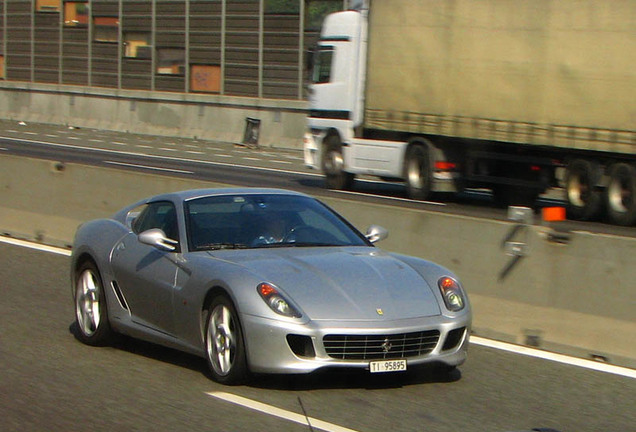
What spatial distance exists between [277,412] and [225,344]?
797mm

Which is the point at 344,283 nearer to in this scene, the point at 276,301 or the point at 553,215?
the point at 276,301

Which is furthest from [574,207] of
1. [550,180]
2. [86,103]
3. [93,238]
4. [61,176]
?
[86,103]

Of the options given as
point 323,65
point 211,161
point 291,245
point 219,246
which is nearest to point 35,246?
point 219,246

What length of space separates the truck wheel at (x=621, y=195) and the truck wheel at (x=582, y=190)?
0.81 feet

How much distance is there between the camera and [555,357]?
343 inches

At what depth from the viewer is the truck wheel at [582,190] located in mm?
18844

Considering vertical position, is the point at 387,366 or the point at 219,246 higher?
the point at 219,246

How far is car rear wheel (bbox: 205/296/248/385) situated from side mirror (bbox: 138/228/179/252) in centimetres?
74

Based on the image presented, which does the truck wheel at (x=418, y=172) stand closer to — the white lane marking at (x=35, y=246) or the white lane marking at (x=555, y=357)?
the white lane marking at (x=35, y=246)

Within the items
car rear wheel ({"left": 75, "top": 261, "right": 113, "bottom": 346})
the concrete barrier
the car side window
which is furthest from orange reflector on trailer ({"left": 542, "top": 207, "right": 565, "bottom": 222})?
car rear wheel ({"left": 75, "top": 261, "right": 113, "bottom": 346})

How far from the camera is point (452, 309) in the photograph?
7402 mm

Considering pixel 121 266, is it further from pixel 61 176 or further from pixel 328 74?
pixel 328 74

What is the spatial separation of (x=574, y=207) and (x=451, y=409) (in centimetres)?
1287

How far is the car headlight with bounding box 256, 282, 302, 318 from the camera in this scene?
7.02 metres
